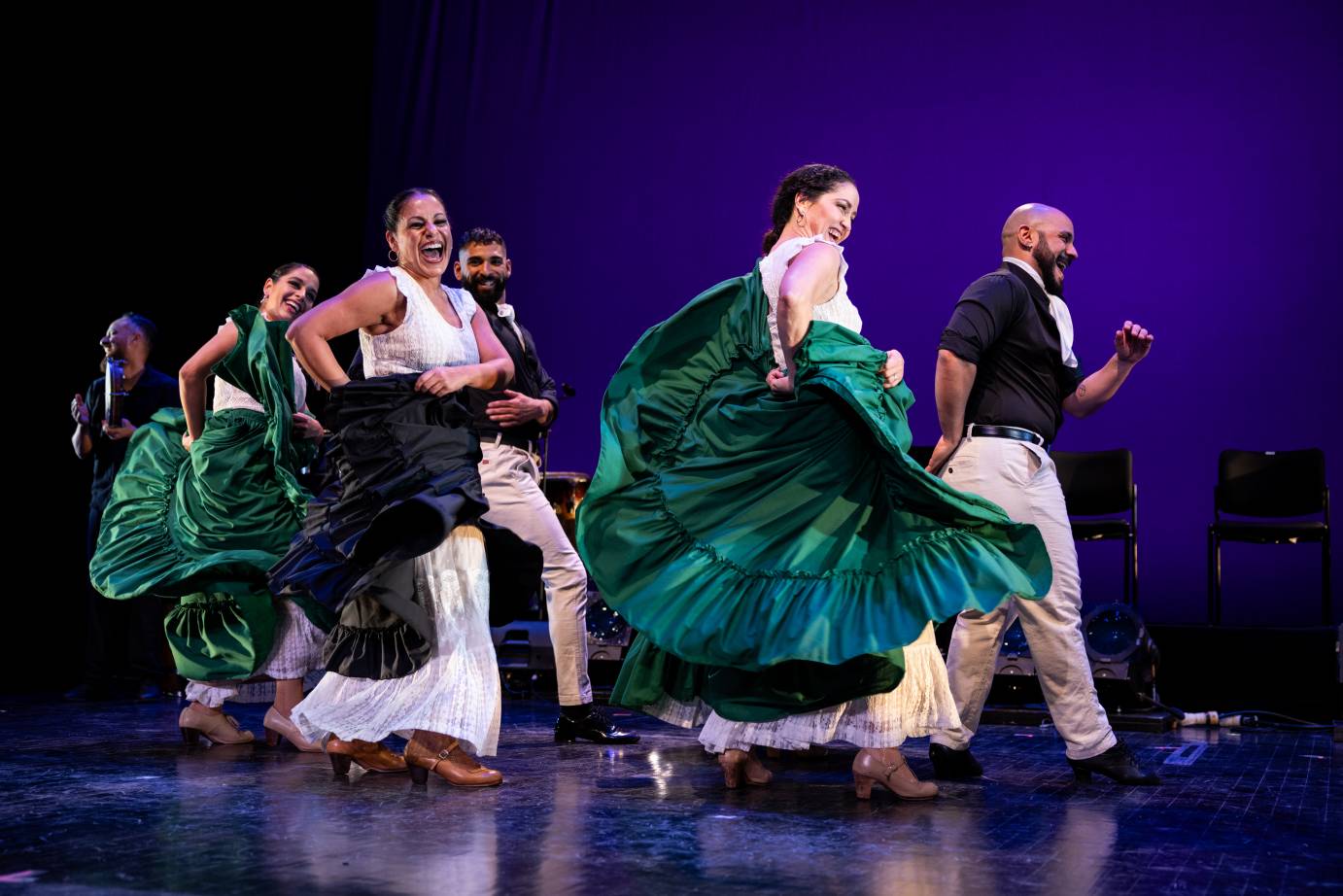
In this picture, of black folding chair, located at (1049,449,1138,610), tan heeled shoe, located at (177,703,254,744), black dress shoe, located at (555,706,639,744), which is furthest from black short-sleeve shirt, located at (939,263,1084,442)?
black folding chair, located at (1049,449,1138,610)

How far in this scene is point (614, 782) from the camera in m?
3.73

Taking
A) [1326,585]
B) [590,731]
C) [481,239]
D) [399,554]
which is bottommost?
[590,731]

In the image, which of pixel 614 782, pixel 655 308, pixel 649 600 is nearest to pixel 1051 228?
pixel 649 600

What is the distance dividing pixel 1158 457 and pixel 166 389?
18.3 feet

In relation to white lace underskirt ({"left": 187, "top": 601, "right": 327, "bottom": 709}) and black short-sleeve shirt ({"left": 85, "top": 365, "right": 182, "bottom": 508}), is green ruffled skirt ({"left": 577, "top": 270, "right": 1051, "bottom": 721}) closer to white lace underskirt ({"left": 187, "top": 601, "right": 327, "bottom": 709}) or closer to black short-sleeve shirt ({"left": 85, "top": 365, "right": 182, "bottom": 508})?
white lace underskirt ({"left": 187, "top": 601, "right": 327, "bottom": 709})

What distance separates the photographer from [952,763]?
3.84 m

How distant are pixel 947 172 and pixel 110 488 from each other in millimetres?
5086

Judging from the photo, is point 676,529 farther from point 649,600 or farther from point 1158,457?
point 1158,457

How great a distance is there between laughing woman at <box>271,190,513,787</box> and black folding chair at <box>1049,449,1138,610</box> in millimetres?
4260

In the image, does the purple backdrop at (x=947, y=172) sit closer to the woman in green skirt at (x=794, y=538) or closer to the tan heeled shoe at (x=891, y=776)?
the woman in green skirt at (x=794, y=538)

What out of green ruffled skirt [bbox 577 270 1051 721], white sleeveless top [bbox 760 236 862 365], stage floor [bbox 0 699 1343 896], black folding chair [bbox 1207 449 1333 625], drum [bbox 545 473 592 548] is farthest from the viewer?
drum [bbox 545 473 592 548]

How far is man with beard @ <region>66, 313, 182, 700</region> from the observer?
6.61 meters

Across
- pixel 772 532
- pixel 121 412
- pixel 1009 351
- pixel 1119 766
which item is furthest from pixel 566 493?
pixel 1119 766

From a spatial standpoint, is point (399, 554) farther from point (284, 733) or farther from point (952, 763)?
point (952, 763)
